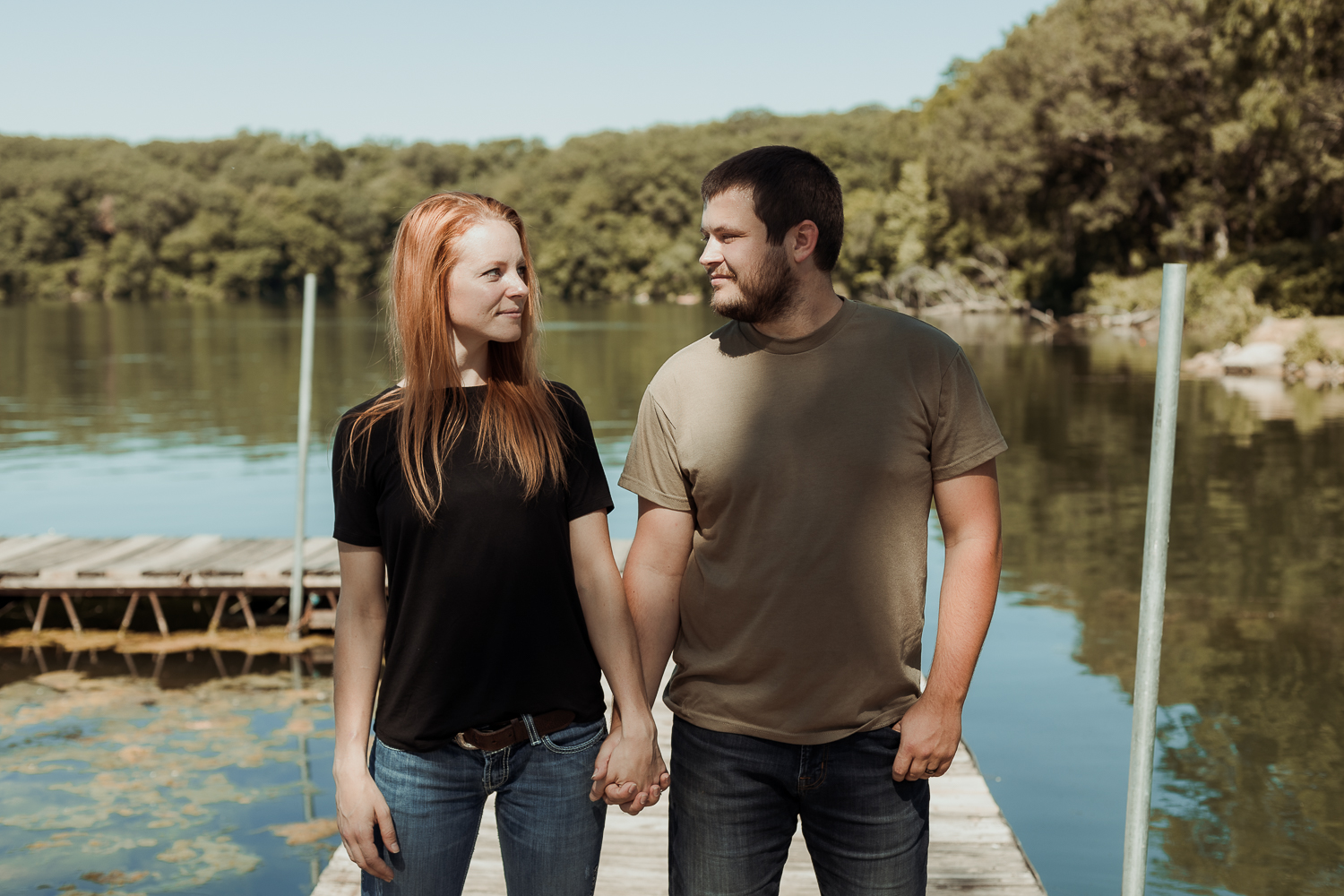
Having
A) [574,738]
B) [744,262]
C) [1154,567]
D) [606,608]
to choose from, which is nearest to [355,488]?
[606,608]

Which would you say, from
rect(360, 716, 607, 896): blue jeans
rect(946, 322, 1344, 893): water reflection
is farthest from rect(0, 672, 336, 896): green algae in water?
rect(946, 322, 1344, 893): water reflection

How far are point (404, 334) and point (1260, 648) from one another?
29.3ft

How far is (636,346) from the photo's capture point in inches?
1718

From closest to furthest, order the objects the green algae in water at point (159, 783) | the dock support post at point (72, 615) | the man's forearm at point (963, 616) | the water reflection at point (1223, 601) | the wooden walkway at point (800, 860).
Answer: the man's forearm at point (963, 616), the wooden walkway at point (800, 860), the green algae in water at point (159, 783), the water reflection at point (1223, 601), the dock support post at point (72, 615)

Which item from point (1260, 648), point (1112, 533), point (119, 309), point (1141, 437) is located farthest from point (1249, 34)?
point (119, 309)

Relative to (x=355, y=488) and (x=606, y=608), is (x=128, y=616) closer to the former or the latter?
(x=355, y=488)

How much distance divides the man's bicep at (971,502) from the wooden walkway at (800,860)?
2.17m

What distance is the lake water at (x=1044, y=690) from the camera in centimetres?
621

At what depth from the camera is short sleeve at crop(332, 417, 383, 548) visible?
7.36ft

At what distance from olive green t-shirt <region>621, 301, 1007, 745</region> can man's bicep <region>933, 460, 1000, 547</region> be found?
0.03 meters

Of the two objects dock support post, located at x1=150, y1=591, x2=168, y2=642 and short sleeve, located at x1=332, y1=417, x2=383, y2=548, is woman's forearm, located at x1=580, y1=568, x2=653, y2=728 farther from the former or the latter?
dock support post, located at x1=150, y1=591, x2=168, y2=642

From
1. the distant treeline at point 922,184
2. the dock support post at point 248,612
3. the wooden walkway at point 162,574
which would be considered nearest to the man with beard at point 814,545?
the wooden walkway at point 162,574

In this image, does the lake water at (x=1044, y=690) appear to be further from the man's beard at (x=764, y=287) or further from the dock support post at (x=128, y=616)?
the man's beard at (x=764, y=287)

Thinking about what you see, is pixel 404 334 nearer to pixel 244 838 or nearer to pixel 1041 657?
pixel 244 838
